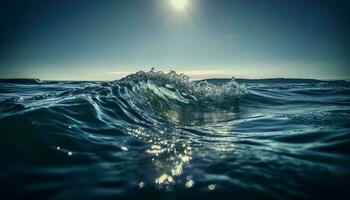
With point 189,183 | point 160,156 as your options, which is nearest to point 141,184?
point 189,183

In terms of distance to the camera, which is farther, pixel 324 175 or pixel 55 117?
pixel 55 117

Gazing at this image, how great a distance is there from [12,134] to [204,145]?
3.21m

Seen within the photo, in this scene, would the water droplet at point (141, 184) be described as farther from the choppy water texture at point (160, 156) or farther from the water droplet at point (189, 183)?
the water droplet at point (189, 183)

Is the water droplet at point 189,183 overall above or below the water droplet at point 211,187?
above

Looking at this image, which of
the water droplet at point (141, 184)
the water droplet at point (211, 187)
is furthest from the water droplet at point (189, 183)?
the water droplet at point (141, 184)

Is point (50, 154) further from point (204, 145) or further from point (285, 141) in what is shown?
point (285, 141)

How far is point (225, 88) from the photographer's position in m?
15.4

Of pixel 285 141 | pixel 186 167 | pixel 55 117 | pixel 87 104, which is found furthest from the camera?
pixel 87 104

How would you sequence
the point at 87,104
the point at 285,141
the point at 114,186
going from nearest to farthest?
A: the point at 114,186 < the point at 285,141 < the point at 87,104

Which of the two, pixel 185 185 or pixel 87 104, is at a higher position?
pixel 87 104

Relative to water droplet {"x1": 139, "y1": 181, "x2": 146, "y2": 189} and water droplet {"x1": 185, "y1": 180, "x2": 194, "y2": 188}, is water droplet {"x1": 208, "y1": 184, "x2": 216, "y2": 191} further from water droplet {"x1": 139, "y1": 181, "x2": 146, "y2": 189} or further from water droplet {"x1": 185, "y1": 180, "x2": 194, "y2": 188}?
water droplet {"x1": 139, "y1": 181, "x2": 146, "y2": 189}

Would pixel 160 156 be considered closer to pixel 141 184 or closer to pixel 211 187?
pixel 141 184

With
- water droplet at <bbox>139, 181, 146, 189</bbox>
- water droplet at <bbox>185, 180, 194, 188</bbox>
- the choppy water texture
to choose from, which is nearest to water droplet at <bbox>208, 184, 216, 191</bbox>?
the choppy water texture

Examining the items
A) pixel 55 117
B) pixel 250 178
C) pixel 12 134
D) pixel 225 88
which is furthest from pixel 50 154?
pixel 225 88
